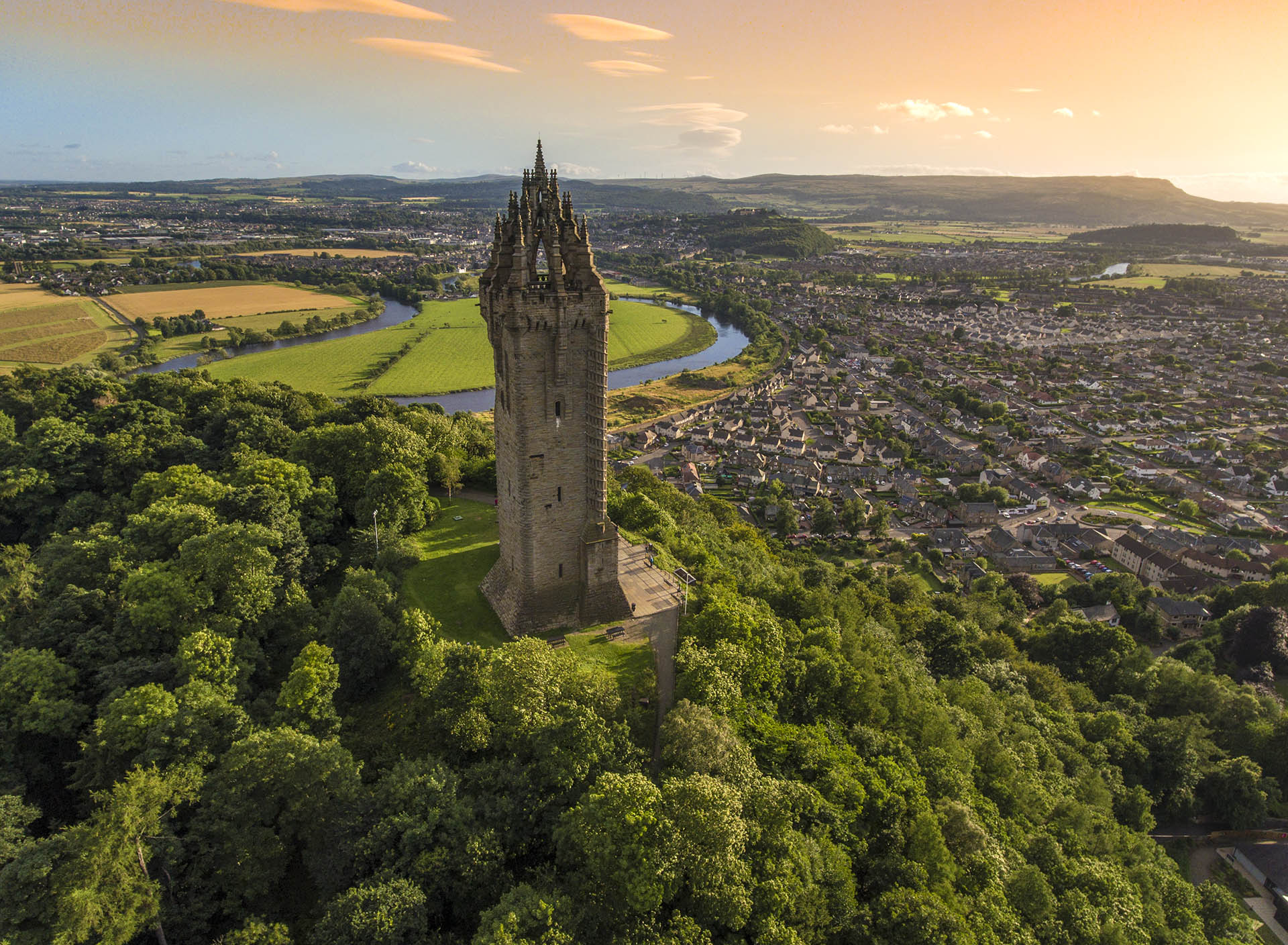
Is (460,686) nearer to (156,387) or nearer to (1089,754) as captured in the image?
(1089,754)

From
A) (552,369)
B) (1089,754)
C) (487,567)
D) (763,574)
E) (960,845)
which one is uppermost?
(552,369)

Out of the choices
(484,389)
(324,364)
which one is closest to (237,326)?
(324,364)

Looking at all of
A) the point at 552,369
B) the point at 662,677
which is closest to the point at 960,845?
the point at 662,677

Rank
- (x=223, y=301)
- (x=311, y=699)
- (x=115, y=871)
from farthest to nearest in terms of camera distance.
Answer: (x=223, y=301)
(x=311, y=699)
(x=115, y=871)

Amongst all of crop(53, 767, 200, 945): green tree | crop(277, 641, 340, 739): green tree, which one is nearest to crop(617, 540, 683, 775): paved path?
crop(277, 641, 340, 739): green tree

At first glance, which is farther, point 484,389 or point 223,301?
point 223,301

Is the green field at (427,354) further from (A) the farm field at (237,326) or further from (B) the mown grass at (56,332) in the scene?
(B) the mown grass at (56,332)

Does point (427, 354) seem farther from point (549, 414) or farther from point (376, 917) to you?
point (376, 917)
